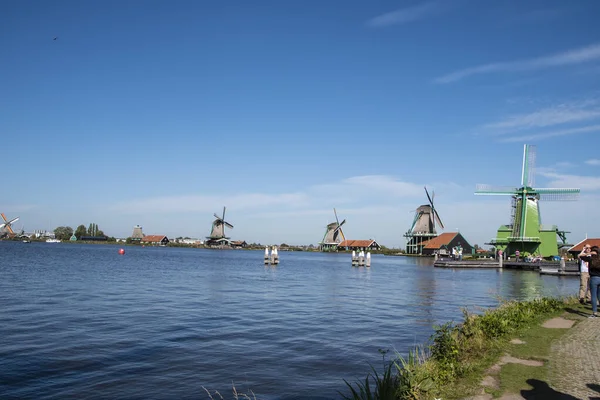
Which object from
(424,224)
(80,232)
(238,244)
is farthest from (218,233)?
(80,232)

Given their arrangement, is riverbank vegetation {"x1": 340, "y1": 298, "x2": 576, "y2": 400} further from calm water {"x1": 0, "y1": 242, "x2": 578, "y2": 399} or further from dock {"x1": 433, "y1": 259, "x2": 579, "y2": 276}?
dock {"x1": 433, "y1": 259, "x2": 579, "y2": 276}

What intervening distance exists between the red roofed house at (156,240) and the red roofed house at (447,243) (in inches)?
4145

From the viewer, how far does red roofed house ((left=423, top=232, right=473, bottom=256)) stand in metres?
97.2

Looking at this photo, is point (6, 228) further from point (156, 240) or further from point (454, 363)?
point (454, 363)

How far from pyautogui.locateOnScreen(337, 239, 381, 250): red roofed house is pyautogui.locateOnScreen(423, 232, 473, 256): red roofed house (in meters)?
28.7

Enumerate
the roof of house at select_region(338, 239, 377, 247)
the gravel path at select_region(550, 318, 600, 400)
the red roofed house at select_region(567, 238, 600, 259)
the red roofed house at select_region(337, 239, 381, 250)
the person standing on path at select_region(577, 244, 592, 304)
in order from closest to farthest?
the gravel path at select_region(550, 318, 600, 400), the person standing on path at select_region(577, 244, 592, 304), the red roofed house at select_region(567, 238, 600, 259), the red roofed house at select_region(337, 239, 381, 250), the roof of house at select_region(338, 239, 377, 247)

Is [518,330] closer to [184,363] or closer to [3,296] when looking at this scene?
[184,363]

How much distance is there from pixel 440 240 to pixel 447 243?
432 cm

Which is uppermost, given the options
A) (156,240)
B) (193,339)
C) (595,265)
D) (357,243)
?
(357,243)

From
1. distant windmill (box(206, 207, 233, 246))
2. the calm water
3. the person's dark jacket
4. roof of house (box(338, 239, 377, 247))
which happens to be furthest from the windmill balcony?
distant windmill (box(206, 207, 233, 246))

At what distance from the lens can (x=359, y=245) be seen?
134 meters

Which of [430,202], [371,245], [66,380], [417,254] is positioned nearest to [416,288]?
[66,380]

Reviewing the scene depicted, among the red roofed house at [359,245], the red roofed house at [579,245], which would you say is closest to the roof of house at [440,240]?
the red roofed house at [579,245]

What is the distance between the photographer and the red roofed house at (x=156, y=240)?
172875 millimetres
